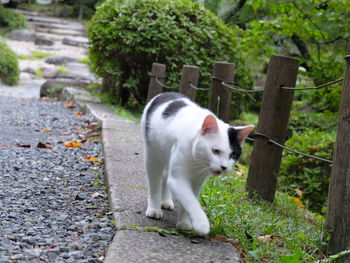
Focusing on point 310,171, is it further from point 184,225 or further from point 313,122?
point 184,225

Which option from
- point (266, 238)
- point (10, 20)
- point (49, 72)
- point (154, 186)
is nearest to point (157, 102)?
point (154, 186)

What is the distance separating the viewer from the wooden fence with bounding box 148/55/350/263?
2.53 meters

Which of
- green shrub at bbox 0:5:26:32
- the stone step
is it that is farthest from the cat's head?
the stone step

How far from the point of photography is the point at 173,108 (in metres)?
2.92

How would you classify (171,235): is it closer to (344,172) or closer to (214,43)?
(344,172)

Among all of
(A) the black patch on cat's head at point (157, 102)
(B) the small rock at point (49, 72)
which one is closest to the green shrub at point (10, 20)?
(B) the small rock at point (49, 72)

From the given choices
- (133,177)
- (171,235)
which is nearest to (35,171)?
(133,177)

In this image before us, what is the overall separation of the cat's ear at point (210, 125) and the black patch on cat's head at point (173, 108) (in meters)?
0.42

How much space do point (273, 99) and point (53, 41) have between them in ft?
68.1

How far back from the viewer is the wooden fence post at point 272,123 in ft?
12.4

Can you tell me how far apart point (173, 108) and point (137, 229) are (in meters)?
0.78

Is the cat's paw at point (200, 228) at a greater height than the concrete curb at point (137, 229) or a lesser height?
greater

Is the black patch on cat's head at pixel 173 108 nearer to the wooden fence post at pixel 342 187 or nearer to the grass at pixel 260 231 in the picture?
the grass at pixel 260 231

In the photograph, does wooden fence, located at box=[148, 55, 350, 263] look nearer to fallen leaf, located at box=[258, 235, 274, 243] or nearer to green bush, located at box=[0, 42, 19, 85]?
fallen leaf, located at box=[258, 235, 274, 243]
